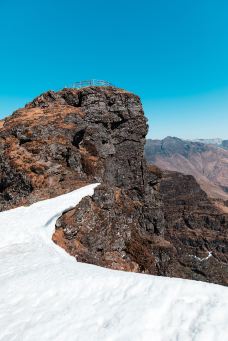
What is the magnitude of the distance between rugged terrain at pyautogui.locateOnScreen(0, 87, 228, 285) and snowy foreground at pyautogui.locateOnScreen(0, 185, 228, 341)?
6268mm

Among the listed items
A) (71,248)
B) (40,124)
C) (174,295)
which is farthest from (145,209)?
(174,295)

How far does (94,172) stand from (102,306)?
98.8 feet

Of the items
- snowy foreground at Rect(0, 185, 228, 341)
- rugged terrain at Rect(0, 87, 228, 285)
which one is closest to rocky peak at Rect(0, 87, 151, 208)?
rugged terrain at Rect(0, 87, 228, 285)

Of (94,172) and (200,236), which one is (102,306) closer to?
(94,172)

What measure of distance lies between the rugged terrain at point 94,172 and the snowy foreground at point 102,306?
247 inches

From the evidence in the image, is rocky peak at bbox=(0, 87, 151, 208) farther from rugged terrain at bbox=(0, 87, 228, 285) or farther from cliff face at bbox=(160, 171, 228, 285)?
cliff face at bbox=(160, 171, 228, 285)

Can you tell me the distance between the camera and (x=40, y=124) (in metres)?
41.2

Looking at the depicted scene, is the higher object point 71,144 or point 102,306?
point 71,144

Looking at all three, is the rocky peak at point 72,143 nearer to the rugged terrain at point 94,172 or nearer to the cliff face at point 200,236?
the rugged terrain at point 94,172

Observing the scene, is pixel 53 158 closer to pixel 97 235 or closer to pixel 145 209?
pixel 97 235

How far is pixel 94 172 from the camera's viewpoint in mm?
41000

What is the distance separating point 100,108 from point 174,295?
41.2 m

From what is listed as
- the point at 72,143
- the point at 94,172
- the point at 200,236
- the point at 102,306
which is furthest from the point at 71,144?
the point at 200,236

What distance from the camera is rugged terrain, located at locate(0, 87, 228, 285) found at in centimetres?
2678
